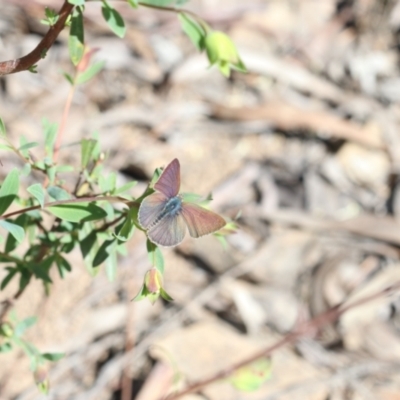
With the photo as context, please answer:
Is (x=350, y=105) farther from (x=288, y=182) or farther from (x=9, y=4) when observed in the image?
(x=9, y=4)

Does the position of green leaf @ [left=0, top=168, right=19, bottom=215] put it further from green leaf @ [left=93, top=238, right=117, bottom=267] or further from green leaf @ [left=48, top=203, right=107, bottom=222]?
green leaf @ [left=93, top=238, right=117, bottom=267]

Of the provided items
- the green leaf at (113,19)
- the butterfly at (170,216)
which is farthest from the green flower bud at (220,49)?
the butterfly at (170,216)

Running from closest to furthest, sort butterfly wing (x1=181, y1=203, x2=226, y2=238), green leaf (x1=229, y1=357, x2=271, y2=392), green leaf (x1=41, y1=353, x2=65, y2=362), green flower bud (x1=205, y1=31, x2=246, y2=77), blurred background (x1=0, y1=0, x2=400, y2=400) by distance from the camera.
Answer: butterfly wing (x1=181, y1=203, x2=226, y2=238)
green flower bud (x1=205, y1=31, x2=246, y2=77)
green leaf (x1=41, y1=353, x2=65, y2=362)
green leaf (x1=229, y1=357, x2=271, y2=392)
blurred background (x1=0, y1=0, x2=400, y2=400)

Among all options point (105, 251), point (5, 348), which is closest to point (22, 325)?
point (5, 348)

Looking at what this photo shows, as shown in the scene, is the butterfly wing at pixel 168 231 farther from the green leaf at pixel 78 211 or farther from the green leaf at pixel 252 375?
the green leaf at pixel 252 375

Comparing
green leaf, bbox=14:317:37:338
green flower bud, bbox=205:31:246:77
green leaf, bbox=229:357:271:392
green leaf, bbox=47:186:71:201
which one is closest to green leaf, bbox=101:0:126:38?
green flower bud, bbox=205:31:246:77
